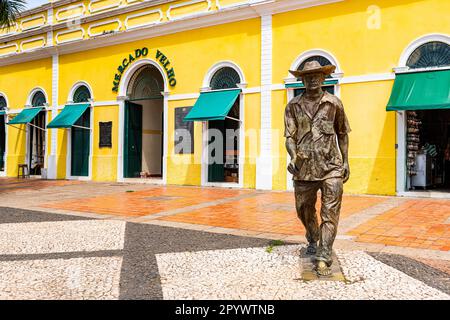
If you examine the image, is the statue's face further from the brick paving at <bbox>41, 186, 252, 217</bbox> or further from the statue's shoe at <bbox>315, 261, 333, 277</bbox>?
the brick paving at <bbox>41, 186, 252, 217</bbox>

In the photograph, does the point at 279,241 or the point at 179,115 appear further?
the point at 179,115

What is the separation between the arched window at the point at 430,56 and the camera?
33.4 ft

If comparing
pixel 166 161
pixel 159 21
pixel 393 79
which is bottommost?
pixel 166 161

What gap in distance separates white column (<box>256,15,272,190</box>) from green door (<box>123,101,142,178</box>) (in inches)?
222

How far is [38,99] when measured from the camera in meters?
18.6

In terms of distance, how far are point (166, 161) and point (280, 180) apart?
4360 millimetres

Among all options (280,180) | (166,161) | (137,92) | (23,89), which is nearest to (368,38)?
(280,180)

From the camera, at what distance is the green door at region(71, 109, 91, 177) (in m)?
16.8

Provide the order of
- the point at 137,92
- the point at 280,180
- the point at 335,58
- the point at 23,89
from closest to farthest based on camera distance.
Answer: the point at 335,58
the point at 280,180
the point at 137,92
the point at 23,89

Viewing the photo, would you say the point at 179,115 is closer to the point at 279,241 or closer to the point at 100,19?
the point at 100,19

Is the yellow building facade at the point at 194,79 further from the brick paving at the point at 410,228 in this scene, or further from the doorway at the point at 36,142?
the brick paving at the point at 410,228

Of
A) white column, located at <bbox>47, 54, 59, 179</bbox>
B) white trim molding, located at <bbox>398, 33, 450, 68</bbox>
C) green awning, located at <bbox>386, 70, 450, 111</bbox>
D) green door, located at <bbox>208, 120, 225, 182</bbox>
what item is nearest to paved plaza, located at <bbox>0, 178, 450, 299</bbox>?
green awning, located at <bbox>386, 70, 450, 111</bbox>

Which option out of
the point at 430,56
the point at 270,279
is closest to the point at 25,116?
the point at 430,56
